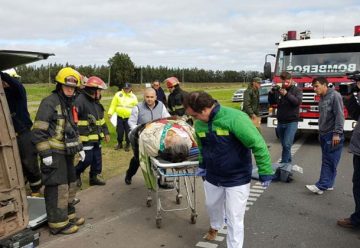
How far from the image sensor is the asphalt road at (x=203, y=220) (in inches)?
178

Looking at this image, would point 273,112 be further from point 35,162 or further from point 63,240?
point 63,240

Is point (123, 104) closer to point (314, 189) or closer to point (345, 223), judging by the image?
point (314, 189)

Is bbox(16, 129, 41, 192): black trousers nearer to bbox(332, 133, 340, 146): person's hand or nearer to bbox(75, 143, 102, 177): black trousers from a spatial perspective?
bbox(75, 143, 102, 177): black trousers

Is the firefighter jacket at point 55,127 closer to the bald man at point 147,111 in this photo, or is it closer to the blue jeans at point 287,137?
the bald man at point 147,111

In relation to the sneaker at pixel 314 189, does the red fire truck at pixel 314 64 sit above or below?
above

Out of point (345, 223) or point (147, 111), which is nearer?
point (345, 223)

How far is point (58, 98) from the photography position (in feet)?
15.5

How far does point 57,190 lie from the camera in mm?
4676

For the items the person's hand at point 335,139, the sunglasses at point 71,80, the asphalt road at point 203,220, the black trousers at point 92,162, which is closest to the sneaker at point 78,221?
the asphalt road at point 203,220

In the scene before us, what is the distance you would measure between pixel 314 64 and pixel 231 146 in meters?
7.89

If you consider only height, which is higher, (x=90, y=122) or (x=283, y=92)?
(x=283, y=92)

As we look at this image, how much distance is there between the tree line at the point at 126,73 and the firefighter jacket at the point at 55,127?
7431 millimetres

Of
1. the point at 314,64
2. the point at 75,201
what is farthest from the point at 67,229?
the point at 314,64

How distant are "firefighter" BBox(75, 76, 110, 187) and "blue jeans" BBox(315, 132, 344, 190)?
3617mm
